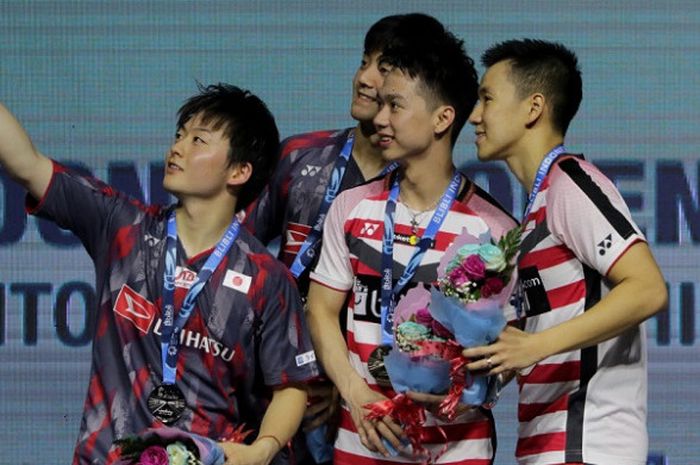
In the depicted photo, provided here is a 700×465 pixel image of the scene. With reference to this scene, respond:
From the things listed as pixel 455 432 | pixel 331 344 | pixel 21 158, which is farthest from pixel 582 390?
pixel 21 158

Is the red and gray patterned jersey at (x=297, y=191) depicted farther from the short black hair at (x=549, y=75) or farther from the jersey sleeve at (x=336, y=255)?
the short black hair at (x=549, y=75)

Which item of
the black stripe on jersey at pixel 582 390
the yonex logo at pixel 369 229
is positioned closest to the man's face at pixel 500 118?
the yonex logo at pixel 369 229

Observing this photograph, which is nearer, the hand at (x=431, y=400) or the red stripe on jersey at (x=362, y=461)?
the hand at (x=431, y=400)

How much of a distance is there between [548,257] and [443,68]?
0.76 meters

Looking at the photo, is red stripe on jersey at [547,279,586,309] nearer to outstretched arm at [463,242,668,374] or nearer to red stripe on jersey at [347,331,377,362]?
outstretched arm at [463,242,668,374]

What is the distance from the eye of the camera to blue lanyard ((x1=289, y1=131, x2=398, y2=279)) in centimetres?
449

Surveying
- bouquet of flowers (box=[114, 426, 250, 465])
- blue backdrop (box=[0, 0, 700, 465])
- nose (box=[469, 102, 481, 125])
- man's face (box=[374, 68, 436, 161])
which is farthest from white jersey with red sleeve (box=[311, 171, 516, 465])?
blue backdrop (box=[0, 0, 700, 465])

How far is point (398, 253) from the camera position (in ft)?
13.7

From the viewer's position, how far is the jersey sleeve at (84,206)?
12.9ft

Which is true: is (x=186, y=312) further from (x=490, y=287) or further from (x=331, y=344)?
(x=490, y=287)

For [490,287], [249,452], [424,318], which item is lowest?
[249,452]

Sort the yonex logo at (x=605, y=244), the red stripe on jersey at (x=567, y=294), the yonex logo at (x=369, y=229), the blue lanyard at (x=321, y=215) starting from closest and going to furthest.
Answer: the yonex logo at (x=605, y=244)
the red stripe on jersey at (x=567, y=294)
the yonex logo at (x=369, y=229)
the blue lanyard at (x=321, y=215)

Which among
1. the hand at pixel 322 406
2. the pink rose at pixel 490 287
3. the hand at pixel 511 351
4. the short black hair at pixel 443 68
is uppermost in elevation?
the short black hair at pixel 443 68

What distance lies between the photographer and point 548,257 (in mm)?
3812
